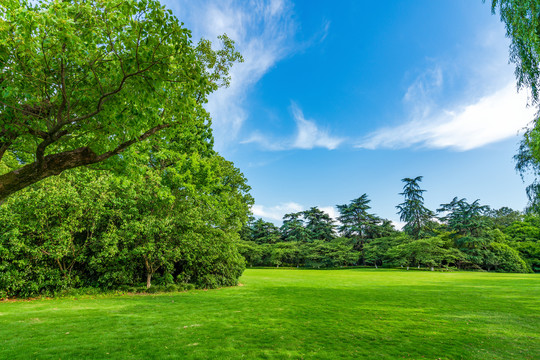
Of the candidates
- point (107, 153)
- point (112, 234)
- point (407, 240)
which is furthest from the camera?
point (407, 240)

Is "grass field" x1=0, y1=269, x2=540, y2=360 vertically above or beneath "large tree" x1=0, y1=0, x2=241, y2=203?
beneath

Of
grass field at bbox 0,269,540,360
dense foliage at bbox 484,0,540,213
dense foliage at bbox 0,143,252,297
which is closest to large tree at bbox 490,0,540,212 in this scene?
dense foliage at bbox 484,0,540,213

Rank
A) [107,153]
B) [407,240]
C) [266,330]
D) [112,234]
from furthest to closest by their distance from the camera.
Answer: [407,240]
[112,234]
[266,330]
[107,153]

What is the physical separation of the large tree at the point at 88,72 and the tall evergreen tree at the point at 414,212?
65.9 metres

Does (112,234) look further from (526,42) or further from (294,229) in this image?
(294,229)

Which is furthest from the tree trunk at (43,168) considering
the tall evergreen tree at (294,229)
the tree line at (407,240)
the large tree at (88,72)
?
the tall evergreen tree at (294,229)

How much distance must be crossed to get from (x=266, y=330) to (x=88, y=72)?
7510mm

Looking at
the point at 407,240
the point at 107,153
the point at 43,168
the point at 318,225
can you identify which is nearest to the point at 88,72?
the point at 107,153

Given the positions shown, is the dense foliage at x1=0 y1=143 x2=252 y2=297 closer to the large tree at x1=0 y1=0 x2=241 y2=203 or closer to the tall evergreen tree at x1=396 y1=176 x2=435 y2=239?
the large tree at x1=0 y1=0 x2=241 y2=203

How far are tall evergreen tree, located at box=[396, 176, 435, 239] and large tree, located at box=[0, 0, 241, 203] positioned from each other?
65937 mm

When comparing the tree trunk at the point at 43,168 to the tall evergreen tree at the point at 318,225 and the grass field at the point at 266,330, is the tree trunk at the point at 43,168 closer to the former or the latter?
the grass field at the point at 266,330

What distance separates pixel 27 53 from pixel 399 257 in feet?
186

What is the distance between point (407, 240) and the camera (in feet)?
172

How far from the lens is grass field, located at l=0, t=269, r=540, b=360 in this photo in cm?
564
